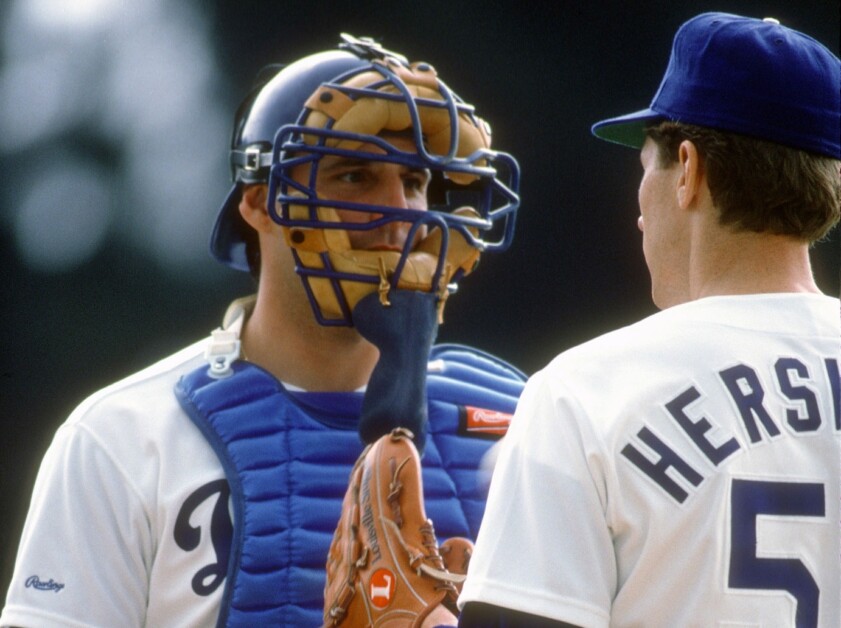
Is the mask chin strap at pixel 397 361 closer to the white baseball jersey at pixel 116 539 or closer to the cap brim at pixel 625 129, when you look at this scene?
the white baseball jersey at pixel 116 539

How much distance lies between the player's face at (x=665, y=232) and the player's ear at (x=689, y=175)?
0.06ft

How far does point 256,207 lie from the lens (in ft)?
7.67

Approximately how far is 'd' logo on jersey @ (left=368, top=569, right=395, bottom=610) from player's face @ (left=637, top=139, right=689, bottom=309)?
→ 541mm

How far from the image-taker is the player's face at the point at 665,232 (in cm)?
152

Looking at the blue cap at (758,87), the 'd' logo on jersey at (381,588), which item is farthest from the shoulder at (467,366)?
the blue cap at (758,87)

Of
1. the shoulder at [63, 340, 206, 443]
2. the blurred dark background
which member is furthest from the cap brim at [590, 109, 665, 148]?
the blurred dark background

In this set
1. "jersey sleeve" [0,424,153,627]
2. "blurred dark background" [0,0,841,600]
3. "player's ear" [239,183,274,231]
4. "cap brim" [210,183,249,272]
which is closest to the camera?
"jersey sleeve" [0,424,153,627]

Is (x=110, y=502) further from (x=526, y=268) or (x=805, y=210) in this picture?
(x=526, y=268)

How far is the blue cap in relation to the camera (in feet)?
4.91

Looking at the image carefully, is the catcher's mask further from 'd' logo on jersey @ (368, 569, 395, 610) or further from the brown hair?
the brown hair

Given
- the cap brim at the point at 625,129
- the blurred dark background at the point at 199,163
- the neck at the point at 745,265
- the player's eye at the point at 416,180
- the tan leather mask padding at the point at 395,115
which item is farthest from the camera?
the blurred dark background at the point at 199,163

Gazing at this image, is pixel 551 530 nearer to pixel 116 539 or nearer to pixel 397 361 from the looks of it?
pixel 397 361

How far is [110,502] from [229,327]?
17.5 inches

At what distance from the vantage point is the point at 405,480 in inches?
71.2
